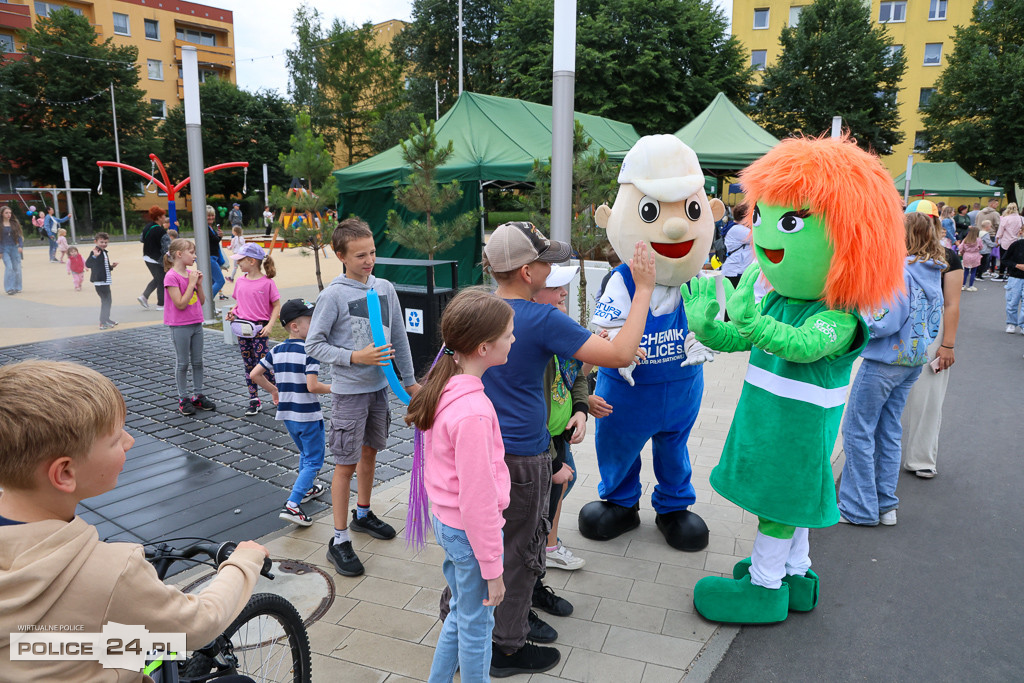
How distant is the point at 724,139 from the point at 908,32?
34306mm

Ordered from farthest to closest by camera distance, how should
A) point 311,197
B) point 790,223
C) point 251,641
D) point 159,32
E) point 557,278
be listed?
1. point 159,32
2. point 311,197
3. point 557,278
4. point 790,223
5. point 251,641

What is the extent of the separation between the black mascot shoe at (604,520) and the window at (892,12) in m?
47.4

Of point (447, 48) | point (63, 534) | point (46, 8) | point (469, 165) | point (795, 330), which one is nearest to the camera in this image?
point (63, 534)

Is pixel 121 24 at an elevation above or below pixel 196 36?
below

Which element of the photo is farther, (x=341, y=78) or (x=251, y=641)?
(x=341, y=78)

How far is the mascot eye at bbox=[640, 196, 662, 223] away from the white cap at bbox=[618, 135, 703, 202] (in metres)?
0.04

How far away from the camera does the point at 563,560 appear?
153 inches

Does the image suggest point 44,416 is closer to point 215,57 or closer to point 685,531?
point 685,531

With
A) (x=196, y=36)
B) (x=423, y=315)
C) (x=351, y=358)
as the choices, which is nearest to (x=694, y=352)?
(x=351, y=358)

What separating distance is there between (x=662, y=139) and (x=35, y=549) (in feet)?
11.5

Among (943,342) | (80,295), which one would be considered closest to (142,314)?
(80,295)

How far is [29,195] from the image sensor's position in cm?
3922

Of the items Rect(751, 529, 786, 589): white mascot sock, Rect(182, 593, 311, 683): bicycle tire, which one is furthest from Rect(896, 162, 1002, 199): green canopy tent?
Rect(182, 593, 311, 683): bicycle tire

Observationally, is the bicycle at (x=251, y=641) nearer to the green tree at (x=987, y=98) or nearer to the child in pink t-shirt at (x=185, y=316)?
the child in pink t-shirt at (x=185, y=316)
